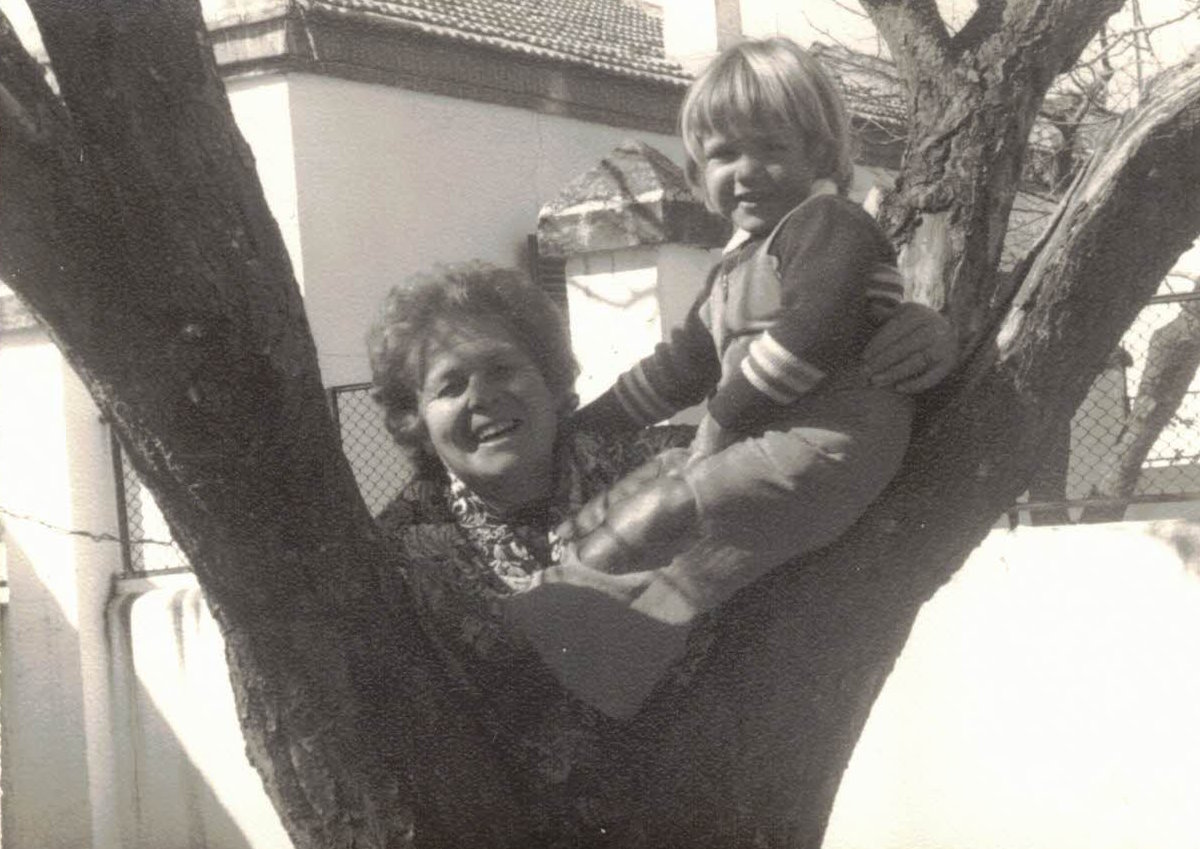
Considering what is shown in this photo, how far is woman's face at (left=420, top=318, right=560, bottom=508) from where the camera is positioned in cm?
290

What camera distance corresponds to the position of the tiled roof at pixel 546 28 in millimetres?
11016

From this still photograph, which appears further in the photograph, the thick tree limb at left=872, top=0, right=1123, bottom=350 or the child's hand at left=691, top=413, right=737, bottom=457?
the thick tree limb at left=872, top=0, right=1123, bottom=350

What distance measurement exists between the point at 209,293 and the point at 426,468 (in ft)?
2.55

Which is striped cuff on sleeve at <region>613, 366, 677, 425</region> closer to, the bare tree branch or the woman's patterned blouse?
the woman's patterned blouse

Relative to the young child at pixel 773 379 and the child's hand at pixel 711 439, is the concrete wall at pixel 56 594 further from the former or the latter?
the child's hand at pixel 711 439

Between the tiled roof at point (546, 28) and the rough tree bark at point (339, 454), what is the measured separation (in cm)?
813

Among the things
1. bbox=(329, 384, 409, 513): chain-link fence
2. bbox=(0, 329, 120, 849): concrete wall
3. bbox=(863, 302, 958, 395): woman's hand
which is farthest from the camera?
bbox=(329, 384, 409, 513): chain-link fence

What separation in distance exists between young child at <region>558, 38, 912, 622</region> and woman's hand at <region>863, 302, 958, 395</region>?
0.08 ft

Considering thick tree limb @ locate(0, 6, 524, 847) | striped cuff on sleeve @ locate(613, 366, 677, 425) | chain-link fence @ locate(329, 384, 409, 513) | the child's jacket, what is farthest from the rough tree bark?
chain-link fence @ locate(329, 384, 409, 513)

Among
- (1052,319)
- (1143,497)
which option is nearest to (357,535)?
(1052,319)

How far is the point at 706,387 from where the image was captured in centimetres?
316

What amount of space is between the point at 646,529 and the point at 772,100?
2.32 ft

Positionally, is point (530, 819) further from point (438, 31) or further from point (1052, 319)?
point (438, 31)

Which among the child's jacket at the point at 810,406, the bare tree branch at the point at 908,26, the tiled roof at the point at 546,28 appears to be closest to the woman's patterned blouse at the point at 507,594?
the child's jacket at the point at 810,406
